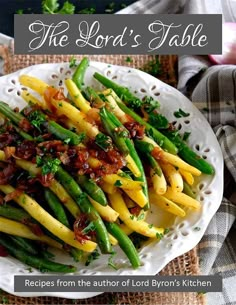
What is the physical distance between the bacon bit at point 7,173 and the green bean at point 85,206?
0.15 meters

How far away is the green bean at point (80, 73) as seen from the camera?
2.38 metres

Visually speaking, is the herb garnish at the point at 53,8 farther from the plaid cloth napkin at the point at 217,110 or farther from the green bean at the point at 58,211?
the green bean at the point at 58,211

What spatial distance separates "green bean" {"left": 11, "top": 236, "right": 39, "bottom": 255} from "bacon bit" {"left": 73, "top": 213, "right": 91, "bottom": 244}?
0.50 feet

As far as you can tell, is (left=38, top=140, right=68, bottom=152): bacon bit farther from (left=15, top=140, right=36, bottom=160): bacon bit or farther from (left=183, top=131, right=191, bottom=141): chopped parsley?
(left=183, top=131, right=191, bottom=141): chopped parsley

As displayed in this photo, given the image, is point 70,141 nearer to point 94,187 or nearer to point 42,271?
point 94,187

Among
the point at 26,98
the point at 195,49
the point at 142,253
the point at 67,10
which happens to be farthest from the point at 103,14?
the point at 142,253

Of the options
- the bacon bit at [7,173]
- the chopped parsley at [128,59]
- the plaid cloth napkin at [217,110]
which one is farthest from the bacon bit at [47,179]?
the chopped parsley at [128,59]

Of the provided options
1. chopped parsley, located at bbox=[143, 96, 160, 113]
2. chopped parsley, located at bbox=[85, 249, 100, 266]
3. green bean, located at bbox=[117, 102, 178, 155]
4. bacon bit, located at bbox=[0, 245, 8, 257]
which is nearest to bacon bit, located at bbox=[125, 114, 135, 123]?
green bean, located at bbox=[117, 102, 178, 155]

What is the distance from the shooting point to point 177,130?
235cm

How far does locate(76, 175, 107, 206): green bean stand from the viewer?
1.97 meters

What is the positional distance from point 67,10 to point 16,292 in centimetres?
124

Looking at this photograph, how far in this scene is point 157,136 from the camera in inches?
87.1

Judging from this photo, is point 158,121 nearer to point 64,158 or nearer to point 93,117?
point 93,117

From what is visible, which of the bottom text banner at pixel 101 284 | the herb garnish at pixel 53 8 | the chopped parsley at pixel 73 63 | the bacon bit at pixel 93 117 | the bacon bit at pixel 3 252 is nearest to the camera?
the bottom text banner at pixel 101 284
